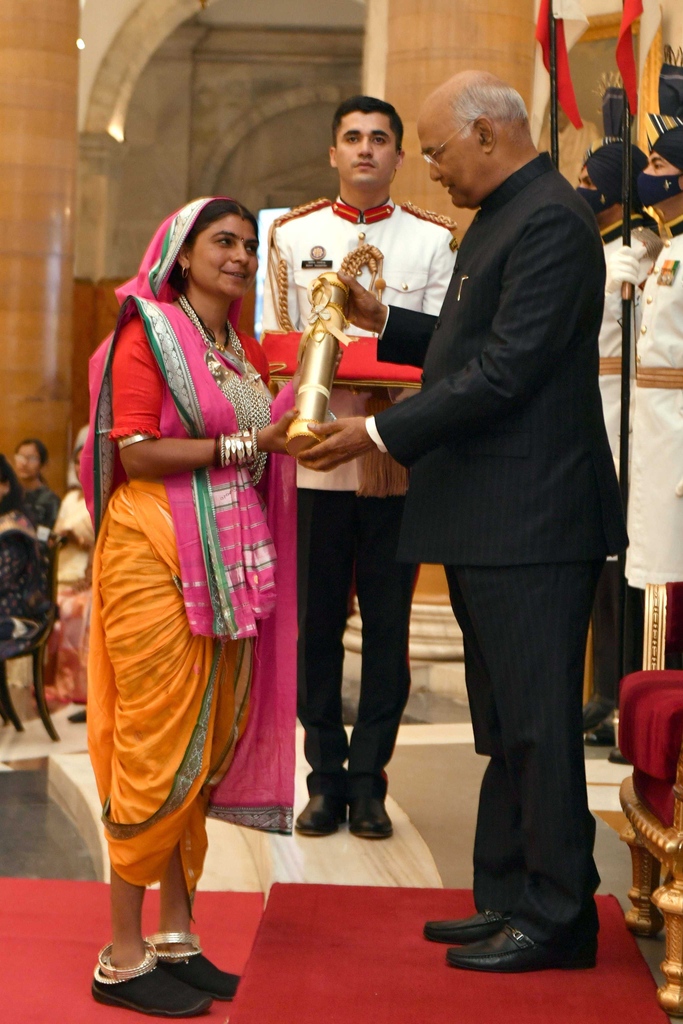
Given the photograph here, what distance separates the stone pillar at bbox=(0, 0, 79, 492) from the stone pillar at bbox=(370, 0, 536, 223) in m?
4.00

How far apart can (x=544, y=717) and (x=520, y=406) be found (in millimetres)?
639

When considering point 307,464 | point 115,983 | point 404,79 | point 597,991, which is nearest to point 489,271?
point 307,464

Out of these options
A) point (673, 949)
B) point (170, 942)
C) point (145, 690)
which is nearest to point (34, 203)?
point (145, 690)

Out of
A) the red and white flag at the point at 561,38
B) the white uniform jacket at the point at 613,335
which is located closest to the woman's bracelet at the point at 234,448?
the red and white flag at the point at 561,38

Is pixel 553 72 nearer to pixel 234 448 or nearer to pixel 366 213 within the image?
pixel 366 213

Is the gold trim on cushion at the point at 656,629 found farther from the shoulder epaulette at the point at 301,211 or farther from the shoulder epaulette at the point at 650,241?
the shoulder epaulette at the point at 650,241

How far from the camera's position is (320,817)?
3852 millimetres

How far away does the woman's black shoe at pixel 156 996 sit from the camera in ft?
9.32

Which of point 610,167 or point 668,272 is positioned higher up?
point 610,167

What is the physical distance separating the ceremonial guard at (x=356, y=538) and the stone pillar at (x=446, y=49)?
2.53 m

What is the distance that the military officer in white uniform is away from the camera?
4.38 m

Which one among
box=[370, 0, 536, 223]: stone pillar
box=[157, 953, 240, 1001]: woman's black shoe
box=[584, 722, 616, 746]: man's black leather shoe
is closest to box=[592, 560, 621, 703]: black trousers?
box=[584, 722, 616, 746]: man's black leather shoe

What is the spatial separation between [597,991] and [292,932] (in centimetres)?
71

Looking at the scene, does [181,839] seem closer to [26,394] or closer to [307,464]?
[307,464]
